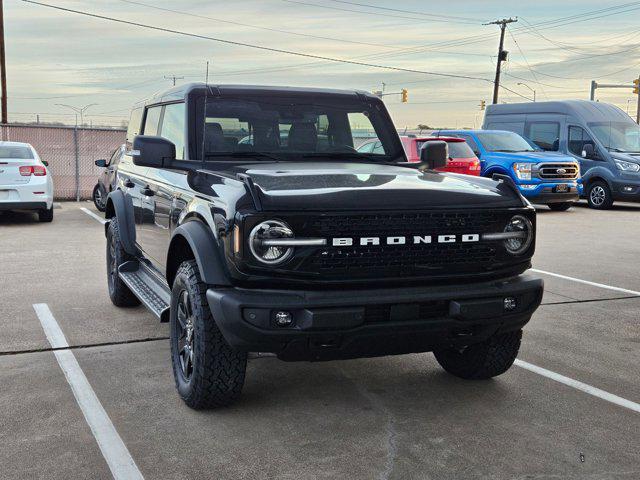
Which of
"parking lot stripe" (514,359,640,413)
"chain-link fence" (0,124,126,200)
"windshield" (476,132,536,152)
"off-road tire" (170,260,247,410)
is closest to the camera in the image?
"off-road tire" (170,260,247,410)

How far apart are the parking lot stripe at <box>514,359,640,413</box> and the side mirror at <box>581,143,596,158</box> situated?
14558 mm

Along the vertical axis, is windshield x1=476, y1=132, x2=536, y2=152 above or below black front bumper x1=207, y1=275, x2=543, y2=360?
above

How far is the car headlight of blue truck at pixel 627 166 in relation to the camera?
1762cm

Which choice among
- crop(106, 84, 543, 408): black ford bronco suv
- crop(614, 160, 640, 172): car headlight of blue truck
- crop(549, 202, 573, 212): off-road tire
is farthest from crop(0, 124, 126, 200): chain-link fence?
crop(106, 84, 543, 408): black ford bronco suv

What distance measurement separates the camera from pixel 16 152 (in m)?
13.6

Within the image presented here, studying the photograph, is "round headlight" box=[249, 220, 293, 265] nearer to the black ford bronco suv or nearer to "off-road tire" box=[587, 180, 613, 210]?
the black ford bronco suv

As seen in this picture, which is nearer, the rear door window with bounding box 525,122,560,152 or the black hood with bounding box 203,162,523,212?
the black hood with bounding box 203,162,523,212

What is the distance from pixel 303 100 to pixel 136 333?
2287 millimetres

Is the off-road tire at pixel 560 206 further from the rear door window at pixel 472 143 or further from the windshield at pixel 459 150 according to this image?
the windshield at pixel 459 150

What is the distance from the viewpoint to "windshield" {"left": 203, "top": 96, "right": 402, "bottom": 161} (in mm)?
5035

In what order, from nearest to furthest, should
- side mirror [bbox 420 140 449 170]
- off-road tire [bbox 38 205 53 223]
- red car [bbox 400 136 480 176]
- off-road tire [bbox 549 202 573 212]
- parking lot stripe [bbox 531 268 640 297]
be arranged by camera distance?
side mirror [bbox 420 140 449 170]
parking lot stripe [bbox 531 268 640 297]
off-road tire [bbox 38 205 53 223]
red car [bbox 400 136 480 176]
off-road tire [bbox 549 202 573 212]

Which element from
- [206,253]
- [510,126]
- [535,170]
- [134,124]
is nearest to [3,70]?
[510,126]

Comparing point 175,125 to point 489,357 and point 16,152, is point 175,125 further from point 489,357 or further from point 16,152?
point 16,152

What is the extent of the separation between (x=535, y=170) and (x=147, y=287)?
12.6m
